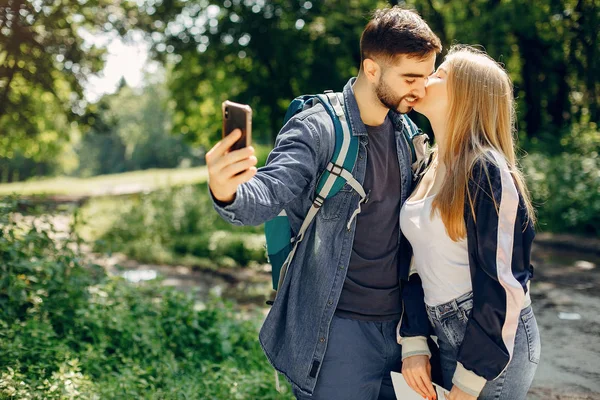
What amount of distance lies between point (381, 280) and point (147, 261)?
827 centimetres

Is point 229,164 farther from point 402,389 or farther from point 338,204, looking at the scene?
point 402,389

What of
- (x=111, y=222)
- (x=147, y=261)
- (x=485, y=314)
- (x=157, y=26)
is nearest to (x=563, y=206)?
(x=147, y=261)

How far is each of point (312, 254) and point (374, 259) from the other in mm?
258

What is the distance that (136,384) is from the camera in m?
3.81

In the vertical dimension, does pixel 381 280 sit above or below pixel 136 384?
above

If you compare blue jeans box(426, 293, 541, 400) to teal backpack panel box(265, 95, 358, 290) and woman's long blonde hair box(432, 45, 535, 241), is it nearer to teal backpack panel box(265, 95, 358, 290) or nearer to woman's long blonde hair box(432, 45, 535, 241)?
woman's long blonde hair box(432, 45, 535, 241)

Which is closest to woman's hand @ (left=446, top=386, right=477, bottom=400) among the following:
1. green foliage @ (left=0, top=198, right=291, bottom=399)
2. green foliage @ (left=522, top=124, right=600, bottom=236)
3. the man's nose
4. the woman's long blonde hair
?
the woman's long blonde hair

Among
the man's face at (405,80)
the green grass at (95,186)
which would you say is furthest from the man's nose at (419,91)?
the green grass at (95,186)

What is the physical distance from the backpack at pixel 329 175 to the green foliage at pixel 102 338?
1.73 metres

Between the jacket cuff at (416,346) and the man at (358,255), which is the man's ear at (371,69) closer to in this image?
the man at (358,255)

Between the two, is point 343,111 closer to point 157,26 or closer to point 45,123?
point 157,26

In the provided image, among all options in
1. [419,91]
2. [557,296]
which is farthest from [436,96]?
[557,296]

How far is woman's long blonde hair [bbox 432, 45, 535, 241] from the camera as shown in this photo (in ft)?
7.16

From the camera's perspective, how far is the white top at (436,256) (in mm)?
2164
